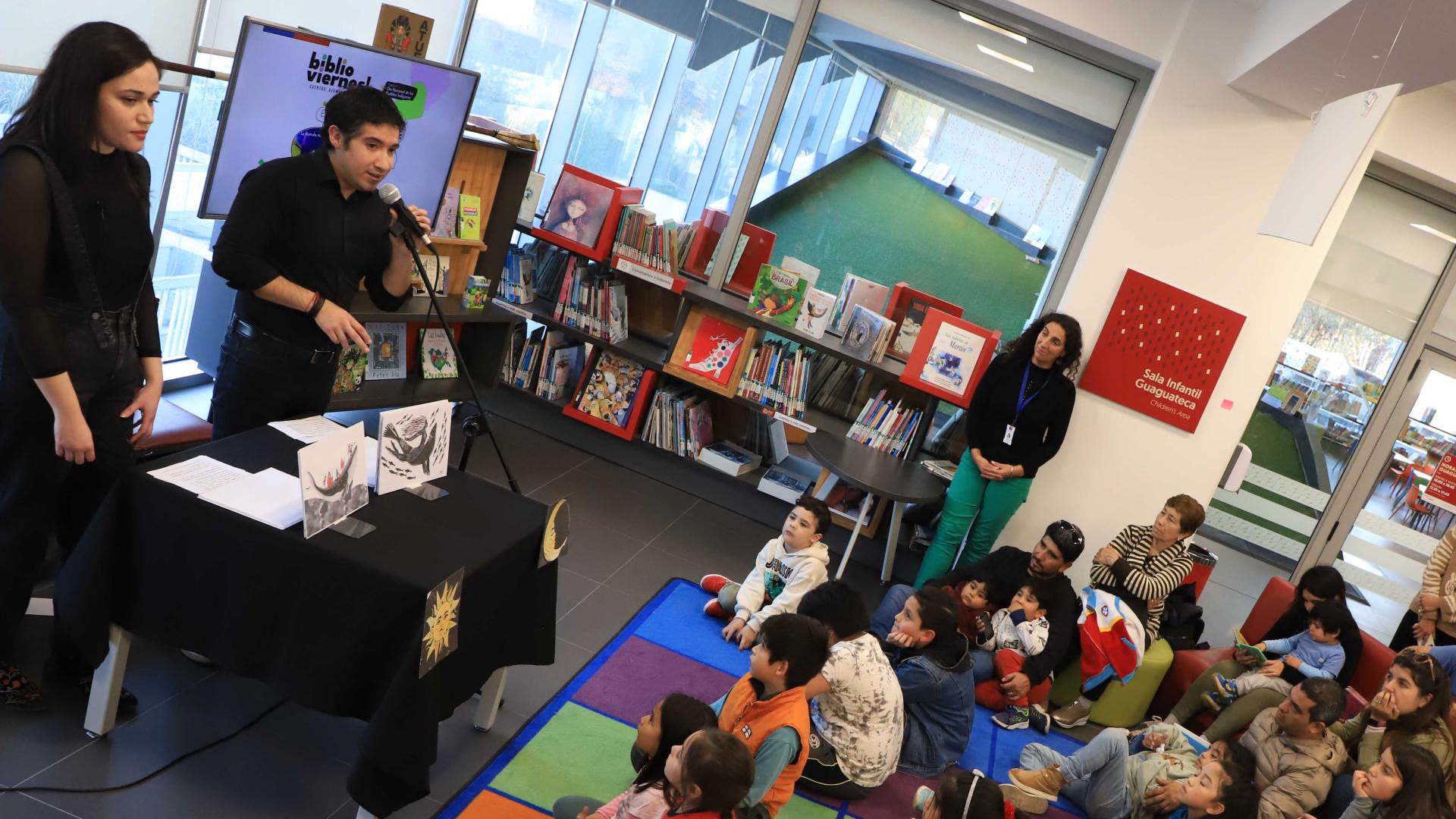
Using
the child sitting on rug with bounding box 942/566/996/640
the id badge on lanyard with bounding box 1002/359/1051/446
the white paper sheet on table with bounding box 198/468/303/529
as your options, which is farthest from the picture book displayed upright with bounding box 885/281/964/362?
the white paper sheet on table with bounding box 198/468/303/529

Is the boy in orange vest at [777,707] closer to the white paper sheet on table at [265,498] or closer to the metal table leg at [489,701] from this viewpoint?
the metal table leg at [489,701]

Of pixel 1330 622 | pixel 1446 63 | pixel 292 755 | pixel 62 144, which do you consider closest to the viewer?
pixel 62 144

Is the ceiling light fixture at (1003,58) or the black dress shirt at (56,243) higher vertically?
the ceiling light fixture at (1003,58)

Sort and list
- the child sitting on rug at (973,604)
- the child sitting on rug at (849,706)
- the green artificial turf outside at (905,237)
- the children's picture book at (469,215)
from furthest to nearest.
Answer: the green artificial turf outside at (905,237), the children's picture book at (469,215), the child sitting on rug at (973,604), the child sitting on rug at (849,706)

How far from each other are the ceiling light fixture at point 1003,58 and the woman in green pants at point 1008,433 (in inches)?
59.7

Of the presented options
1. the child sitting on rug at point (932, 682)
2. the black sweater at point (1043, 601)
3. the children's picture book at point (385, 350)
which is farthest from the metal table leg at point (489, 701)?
the black sweater at point (1043, 601)

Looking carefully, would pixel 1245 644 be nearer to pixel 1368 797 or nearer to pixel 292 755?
pixel 1368 797

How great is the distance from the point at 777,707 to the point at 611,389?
302 cm

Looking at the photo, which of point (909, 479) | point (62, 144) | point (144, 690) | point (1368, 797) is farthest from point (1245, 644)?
point (62, 144)

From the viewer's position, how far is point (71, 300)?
94.8 inches

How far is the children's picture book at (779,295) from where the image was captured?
5391mm

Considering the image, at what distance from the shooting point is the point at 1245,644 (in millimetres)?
4578

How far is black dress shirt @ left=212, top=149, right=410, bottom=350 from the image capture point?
2857 millimetres

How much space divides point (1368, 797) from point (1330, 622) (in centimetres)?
113
